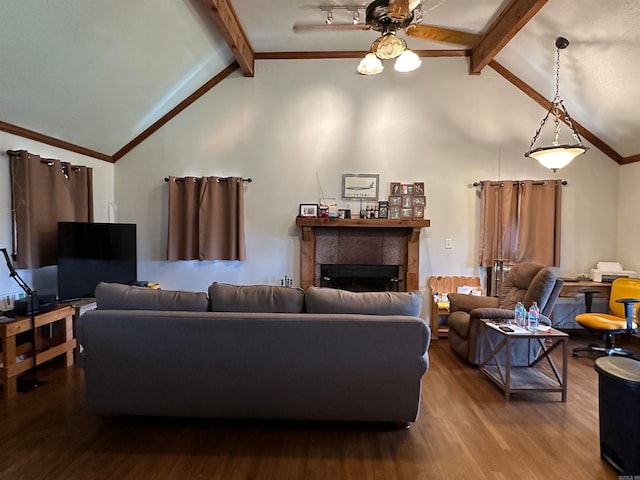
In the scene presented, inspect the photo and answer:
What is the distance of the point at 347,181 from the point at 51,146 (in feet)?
11.3

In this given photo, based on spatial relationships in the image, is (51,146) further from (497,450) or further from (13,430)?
(497,450)

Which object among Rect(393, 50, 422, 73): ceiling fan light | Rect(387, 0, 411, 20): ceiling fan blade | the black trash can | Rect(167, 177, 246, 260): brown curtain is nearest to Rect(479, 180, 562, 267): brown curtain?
Rect(393, 50, 422, 73): ceiling fan light

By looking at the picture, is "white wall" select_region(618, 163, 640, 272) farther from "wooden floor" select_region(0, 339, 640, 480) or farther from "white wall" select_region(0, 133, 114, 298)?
"white wall" select_region(0, 133, 114, 298)

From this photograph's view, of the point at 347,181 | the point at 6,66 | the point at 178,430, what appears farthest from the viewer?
the point at 347,181

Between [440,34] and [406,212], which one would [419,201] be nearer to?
[406,212]

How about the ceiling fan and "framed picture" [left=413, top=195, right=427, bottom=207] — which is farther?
"framed picture" [left=413, top=195, right=427, bottom=207]

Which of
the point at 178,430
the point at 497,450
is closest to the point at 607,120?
the point at 497,450

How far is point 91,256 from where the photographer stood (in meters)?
3.96

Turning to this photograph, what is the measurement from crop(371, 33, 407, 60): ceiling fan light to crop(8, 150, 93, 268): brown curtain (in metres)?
3.36

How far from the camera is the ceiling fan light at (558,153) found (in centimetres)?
317

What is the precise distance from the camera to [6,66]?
2809mm

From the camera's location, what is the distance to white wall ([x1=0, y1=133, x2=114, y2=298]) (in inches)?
130

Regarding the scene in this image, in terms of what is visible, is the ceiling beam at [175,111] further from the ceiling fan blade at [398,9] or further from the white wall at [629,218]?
the white wall at [629,218]

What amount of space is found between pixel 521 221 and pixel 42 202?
5504mm
